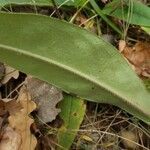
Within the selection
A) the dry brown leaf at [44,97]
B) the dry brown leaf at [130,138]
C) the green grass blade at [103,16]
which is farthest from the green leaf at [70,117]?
the green grass blade at [103,16]

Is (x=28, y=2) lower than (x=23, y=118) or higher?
higher

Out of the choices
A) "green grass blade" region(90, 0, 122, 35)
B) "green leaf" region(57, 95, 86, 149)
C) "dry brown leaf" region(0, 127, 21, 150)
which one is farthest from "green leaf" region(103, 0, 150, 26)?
"dry brown leaf" region(0, 127, 21, 150)

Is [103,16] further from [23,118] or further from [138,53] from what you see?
[23,118]

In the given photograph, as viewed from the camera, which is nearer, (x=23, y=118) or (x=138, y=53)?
(x=23, y=118)

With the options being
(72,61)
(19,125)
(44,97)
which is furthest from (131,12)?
(19,125)

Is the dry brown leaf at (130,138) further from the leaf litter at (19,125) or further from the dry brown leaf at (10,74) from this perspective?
the dry brown leaf at (10,74)

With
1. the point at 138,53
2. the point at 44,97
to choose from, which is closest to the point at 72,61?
the point at 44,97

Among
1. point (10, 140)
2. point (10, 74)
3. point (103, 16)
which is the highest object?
point (103, 16)
